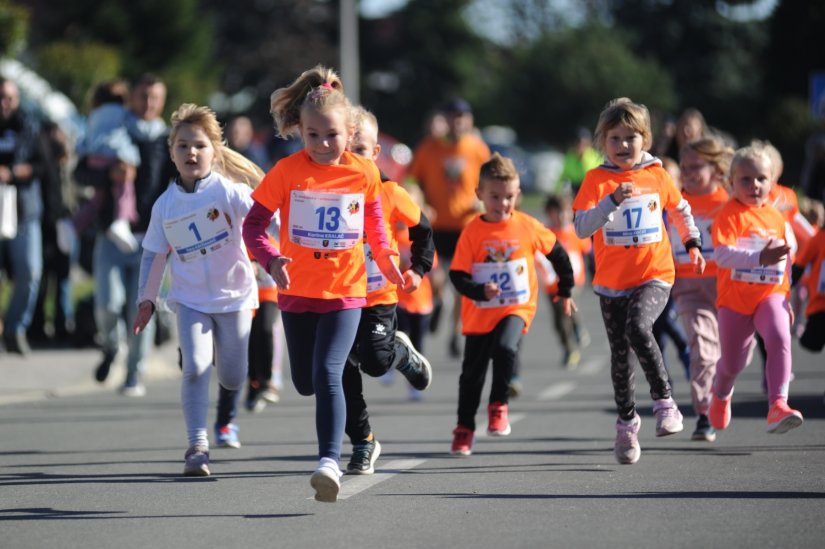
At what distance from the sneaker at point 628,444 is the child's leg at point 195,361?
7.26 ft

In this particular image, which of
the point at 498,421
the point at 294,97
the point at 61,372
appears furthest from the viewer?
the point at 61,372

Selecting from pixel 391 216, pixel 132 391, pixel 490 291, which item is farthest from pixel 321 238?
pixel 132 391

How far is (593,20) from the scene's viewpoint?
8656 centimetres

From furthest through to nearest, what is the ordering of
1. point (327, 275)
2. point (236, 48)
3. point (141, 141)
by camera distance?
1. point (236, 48)
2. point (141, 141)
3. point (327, 275)

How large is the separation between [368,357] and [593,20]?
3162 inches

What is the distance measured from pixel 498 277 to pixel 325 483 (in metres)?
2.93

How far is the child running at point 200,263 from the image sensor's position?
27.9 feet

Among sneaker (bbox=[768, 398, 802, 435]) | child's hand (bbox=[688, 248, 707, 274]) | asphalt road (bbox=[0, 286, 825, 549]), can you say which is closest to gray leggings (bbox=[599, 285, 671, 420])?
child's hand (bbox=[688, 248, 707, 274])

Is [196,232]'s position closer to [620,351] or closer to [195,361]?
[195,361]

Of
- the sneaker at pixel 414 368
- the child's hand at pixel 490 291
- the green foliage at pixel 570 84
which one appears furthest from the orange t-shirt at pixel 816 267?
the green foliage at pixel 570 84

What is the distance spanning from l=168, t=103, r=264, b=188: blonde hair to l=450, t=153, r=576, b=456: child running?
54.8 inches

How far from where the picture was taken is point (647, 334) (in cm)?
843

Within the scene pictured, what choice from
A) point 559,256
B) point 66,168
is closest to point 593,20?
point 66,168

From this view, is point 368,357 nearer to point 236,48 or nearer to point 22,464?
point 22,464
